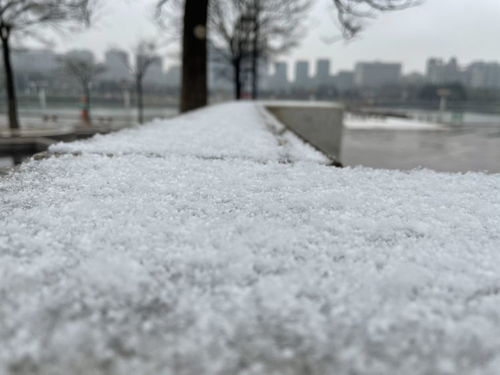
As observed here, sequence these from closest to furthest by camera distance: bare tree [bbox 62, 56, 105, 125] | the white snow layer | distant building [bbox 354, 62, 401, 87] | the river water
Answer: the white snow layer, the river water, bare tree [bbox 62, 56, 105, 125], distant building [bbox 354, 62, 401, 87]

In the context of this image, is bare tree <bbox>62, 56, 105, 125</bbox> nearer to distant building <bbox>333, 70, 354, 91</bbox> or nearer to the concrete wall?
the concrete wall

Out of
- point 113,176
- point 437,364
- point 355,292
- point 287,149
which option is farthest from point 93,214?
point 287,149

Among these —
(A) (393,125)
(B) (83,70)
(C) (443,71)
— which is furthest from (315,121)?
(C) (443,71)

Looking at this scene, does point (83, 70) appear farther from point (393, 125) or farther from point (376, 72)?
point (376, 72)

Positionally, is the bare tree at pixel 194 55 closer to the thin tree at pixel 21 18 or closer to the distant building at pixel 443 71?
the thin tree at pixel 21 18

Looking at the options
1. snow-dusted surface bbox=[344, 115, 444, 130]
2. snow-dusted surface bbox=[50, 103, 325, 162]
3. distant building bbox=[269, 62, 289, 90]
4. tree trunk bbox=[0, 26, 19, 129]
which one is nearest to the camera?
snow-dusted surface bbox=[50, 103, 325, 162]

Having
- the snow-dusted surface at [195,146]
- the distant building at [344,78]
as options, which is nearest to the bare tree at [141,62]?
the snow-dusted surface at [195,146]

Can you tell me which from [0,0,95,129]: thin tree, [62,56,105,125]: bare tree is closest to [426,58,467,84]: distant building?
[62,56,105,125]: bare tree
